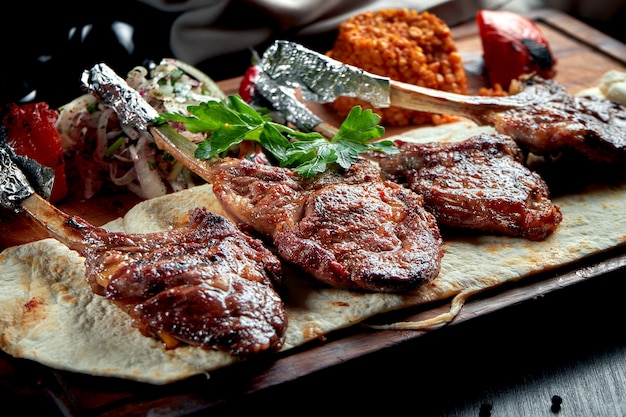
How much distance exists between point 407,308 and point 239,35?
3.99 m

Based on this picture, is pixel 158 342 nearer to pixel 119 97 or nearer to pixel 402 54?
pixel 119 97

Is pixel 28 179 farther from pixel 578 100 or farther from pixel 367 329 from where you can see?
pixel 578 100

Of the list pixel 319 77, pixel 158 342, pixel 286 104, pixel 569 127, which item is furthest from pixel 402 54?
pixel 158 342

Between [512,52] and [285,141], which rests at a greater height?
[285,141]

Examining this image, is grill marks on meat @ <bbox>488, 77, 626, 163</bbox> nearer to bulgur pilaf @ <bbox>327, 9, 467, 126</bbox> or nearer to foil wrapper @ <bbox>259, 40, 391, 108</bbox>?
foil wrapper @ <bbox>259, 40, 391, 108</bbox>

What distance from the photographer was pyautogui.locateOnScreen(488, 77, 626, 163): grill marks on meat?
461 cm

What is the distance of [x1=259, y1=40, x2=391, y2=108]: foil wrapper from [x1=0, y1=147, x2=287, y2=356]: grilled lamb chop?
1742 millimetres

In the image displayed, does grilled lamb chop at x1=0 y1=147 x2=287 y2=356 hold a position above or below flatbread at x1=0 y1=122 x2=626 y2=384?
above

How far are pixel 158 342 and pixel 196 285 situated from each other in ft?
1.08

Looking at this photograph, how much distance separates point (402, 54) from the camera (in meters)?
5.82

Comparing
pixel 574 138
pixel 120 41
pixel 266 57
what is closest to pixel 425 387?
pixel 574 138

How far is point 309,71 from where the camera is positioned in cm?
518

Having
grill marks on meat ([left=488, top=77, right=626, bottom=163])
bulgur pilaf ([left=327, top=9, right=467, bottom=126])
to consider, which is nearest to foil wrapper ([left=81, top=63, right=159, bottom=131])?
bulgur pilaf ([left=327, top=9, right=467, bottom=126])

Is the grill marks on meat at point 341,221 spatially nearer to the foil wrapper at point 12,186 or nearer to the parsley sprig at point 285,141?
the parsley sprig at point 285,141
